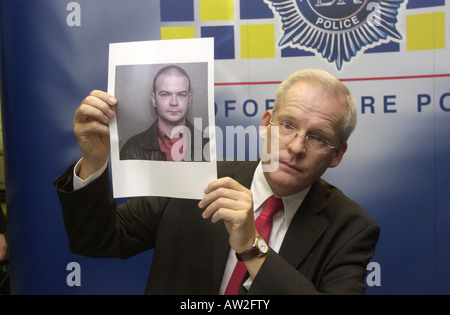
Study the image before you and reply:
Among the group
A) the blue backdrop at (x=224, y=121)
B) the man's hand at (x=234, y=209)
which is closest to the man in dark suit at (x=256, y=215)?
the man's hand at (x=234, y=209)

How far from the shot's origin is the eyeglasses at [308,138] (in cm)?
126

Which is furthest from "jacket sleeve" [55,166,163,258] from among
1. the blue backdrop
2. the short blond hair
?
the short blond hair

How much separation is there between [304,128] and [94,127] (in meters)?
0.64

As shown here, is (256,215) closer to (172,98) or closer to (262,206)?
(262,206)

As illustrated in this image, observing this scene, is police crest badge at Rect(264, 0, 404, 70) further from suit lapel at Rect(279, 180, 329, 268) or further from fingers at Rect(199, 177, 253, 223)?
fingers at Rect(199, 177, 253, 223)

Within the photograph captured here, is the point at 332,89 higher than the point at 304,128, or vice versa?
the point at 332,89

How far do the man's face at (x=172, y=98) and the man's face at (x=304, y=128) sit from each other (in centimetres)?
31

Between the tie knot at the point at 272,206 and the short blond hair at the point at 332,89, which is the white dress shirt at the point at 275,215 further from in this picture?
the short blond hair at the point at 332,89

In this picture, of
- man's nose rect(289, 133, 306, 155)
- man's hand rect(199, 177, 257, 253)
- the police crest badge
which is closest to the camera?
man's hand rect(199, 177, 257, 253)

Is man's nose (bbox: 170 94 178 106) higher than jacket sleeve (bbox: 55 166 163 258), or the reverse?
man's nose (bbox: 170 94 178 106)

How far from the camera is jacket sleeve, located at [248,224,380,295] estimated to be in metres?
1.12

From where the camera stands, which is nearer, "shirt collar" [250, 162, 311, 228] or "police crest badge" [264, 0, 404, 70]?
"shirt collar" [250, 162, 311, 228]

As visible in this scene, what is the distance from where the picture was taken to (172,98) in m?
1.20

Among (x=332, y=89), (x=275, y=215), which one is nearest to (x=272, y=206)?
(x=275, y=215)
